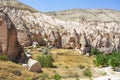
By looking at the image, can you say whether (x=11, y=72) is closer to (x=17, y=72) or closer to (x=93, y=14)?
(x=17, y=72)

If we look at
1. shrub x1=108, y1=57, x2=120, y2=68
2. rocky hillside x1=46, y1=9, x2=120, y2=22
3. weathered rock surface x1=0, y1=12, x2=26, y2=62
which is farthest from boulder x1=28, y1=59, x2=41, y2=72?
rocky hillside x1=46, y1=9, x2=120, y2=22

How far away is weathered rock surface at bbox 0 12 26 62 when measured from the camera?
3297cm

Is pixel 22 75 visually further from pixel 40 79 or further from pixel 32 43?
pixel 32 43

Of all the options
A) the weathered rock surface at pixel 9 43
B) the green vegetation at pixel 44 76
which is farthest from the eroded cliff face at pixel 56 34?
the green vegetation at pixel 44 76

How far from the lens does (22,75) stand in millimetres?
28812

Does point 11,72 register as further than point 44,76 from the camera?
No

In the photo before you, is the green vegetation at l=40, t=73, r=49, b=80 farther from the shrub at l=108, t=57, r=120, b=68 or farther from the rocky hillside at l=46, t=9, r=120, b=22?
the rocky hillside at l=46, t=9, r=120, b=22

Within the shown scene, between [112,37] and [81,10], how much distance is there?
77.4 metres

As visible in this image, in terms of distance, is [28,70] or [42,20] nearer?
[28,70]

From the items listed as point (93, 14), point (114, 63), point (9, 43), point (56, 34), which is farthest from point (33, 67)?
point (93, 14)

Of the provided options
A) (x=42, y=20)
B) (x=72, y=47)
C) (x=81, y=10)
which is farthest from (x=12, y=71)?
(x=81, y=10)

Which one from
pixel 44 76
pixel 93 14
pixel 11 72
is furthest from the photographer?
pixel 93 14

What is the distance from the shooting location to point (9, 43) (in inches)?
1330

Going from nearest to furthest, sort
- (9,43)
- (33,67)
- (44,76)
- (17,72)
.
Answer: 1. (17,72)
2. (44,76)
3. (33,67)
4. (9,43)
